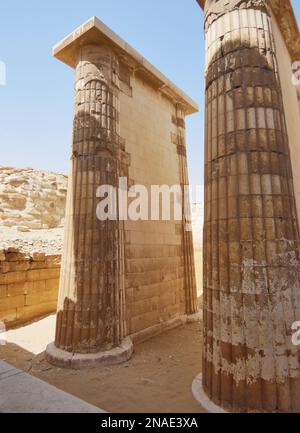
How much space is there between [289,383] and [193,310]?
626cm

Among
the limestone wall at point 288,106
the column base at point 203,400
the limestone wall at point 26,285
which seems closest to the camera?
the column base at point 203,400

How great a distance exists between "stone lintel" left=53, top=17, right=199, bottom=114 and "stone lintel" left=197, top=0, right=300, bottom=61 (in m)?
2.84

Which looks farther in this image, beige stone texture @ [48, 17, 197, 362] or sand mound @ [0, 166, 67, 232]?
sand mound @ [0, 166, 67, 232]

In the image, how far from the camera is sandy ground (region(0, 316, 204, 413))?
4391 millimetres

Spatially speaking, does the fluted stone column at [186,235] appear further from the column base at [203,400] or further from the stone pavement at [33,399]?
the stone pavement at [33,399]

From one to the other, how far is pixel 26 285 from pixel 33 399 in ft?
Answer: 23.7

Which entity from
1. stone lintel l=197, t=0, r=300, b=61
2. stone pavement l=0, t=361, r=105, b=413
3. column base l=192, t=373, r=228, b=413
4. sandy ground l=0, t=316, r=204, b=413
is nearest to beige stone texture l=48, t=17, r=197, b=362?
sandy ground l=0, t=316, r=204, b=413

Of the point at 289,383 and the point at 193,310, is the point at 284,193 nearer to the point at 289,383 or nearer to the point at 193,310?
the point at 289,383

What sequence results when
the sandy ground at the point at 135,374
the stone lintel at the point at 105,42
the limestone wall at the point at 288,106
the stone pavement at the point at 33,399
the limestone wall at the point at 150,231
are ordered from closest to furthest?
1. the stone pavement at the point at 33,399
2. the sandy ground at the point at 135,374
3. the limestone wall at the point at 288,106
4. the stone lintel at the point at 105,42
5. the limestone wall at the point at 150,231

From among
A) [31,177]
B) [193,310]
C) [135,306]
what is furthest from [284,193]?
[31,177]

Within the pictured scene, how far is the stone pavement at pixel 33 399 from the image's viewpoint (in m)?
2.08

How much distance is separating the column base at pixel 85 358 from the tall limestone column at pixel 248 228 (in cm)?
245

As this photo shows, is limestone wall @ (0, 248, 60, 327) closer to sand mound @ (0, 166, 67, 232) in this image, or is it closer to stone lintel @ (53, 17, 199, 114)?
stone lintel @ (53, 17, 199, 114)

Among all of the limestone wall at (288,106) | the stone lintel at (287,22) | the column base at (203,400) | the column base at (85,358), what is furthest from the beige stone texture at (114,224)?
the limestone wall at (288,106)
